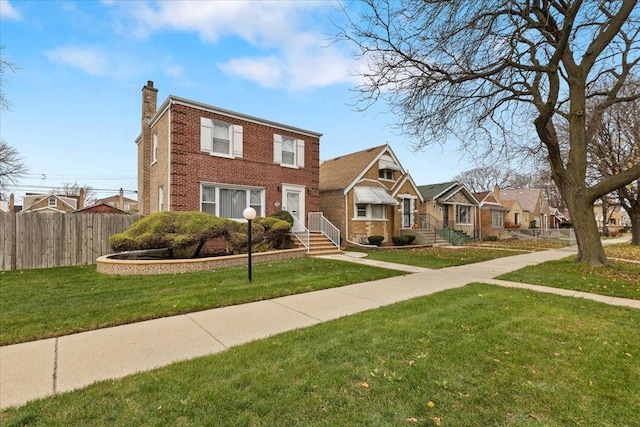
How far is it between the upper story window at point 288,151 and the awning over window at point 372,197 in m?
3.85

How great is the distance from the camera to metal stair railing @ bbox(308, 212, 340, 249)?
15719 mm

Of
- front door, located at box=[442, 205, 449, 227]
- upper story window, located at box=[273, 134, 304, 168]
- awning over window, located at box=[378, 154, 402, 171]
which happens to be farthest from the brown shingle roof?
front door, located at box=[442, 205, 449, 227]

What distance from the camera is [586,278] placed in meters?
8.41

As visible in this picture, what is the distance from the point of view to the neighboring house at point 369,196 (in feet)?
58.6

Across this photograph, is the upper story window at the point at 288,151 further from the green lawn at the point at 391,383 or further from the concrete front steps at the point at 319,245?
the green lawn at the point at 391,383

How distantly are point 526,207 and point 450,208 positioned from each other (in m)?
23.5

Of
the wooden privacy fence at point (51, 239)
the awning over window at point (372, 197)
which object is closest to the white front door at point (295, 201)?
the awning over window at point (372, 197)

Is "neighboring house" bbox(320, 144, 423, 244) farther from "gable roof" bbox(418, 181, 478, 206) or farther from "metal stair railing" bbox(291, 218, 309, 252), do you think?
"metal stair railing" bbox(291, 218, 309, 252)

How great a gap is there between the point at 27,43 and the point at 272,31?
7895mm

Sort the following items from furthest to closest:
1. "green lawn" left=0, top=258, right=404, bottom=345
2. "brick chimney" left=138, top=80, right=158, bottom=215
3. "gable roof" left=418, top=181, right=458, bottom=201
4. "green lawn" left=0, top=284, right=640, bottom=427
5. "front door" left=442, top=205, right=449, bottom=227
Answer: "front door" left=442, top=205, right=449, bottom=227 < "gable roof" left=418, top=181, right=458, bottom=201 < "brick chimney" left=138, top=80, right=158, bottom=215 < "green lawn" left=0, top=258, right=404, bottom=345 < "green lawn" left=0, top=284, right=640, bottom=427

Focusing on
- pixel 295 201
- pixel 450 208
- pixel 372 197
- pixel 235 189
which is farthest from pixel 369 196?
pixel 450 208

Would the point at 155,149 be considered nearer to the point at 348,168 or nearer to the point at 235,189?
the point at 235,189

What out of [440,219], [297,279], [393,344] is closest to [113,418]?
[393,344]

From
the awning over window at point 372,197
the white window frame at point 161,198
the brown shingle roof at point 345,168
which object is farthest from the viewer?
the brown shingle roof at point 345,168
